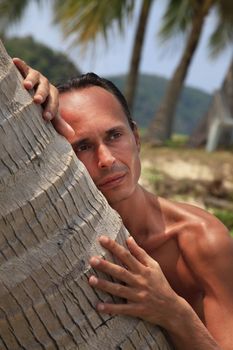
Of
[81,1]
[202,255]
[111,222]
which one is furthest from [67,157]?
[81,1]

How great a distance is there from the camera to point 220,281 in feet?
7.58

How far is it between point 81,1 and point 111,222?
10307 millimetres

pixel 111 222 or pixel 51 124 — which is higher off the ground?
pixel 51 124

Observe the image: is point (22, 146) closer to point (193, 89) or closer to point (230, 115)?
point (230, 115)

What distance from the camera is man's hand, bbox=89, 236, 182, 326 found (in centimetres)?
175

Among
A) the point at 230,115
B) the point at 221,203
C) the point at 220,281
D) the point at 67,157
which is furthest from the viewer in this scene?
the point at 230,115

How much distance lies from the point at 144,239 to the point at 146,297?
0.73 m

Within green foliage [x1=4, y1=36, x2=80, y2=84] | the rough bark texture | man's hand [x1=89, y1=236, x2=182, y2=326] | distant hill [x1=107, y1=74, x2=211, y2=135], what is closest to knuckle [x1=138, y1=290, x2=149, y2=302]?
man's hand [x1=89, y1=236, x2=182, y2=326]

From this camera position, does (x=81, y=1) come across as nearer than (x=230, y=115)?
Yes

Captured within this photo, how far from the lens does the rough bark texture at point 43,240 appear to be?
157cm

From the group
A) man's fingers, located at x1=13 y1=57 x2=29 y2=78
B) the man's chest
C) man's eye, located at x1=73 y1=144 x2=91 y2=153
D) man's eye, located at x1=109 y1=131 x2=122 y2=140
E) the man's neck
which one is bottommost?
the man's chest

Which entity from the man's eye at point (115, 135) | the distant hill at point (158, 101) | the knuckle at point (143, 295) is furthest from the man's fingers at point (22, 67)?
the distant hill at point (158, 101)

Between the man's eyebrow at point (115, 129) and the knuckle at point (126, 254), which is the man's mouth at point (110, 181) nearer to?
the man's eyebrow at point (115, 129)

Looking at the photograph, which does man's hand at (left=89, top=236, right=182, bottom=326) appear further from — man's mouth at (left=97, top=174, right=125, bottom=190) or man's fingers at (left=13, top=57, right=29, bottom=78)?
man's fingers at (left=13, top=57, right=29, bottom=78)
